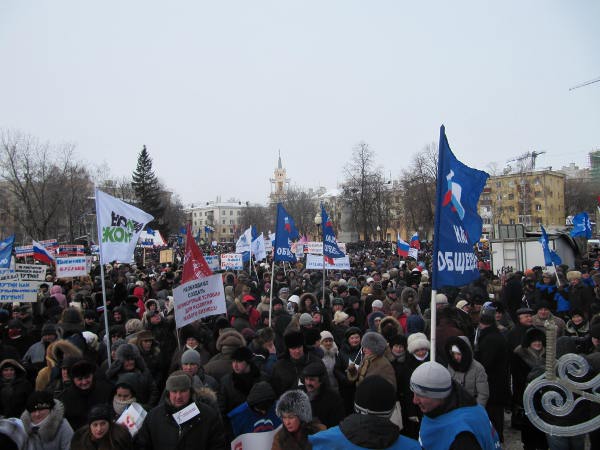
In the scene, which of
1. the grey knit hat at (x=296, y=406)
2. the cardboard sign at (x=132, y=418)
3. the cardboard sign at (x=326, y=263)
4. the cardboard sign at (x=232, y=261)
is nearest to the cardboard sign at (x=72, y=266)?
the cardboard sign at (x=232, y=261)

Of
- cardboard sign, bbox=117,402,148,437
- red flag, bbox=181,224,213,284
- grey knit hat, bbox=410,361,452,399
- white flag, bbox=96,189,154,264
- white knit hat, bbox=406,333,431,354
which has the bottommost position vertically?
cardboard sign, bbox=117,402,148,437

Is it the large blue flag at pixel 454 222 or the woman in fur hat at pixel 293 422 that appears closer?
the woman in fur hat at pixel 293 422

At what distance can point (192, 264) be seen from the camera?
24.5 ft

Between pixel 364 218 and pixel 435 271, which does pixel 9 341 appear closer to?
pixel 435 271

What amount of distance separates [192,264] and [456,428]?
5.21 metres

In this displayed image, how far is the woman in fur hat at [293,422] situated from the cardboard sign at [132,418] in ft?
4.03

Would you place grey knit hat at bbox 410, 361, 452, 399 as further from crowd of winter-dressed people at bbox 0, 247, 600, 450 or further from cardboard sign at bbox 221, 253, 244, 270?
cardboard sign at bbox 221, 253, 244, 270

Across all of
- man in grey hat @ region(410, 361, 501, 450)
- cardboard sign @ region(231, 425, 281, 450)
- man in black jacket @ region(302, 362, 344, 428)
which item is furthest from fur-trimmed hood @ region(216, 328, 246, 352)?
man in grey hat @ region(410, 361, 501, 450)

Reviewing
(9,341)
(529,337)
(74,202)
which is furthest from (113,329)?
(74,202)

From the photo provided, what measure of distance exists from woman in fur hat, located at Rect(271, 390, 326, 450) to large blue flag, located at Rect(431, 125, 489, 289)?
1618mm

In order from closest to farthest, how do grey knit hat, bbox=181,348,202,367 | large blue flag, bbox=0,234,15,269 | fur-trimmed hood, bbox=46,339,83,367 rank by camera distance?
1. grey knit hat, bbox=181,348,202,367
2. fur-trimmed hood, bbox=46,339,83,367
3. large blue flag, bbox=0,234,15,269

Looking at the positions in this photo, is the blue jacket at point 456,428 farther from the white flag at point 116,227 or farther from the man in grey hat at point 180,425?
the white flag at point 116,227

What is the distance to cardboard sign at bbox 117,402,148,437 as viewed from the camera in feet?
13.7

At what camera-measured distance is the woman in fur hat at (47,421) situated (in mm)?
4152
